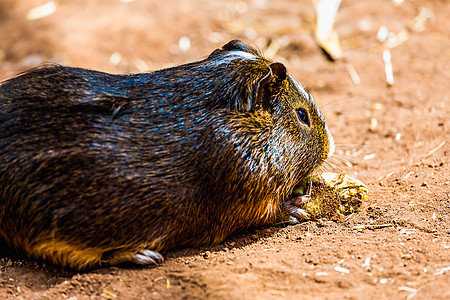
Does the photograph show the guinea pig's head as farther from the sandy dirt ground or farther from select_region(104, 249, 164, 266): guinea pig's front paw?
select_region(104, 249, 164, 266): guinea pig's front paw

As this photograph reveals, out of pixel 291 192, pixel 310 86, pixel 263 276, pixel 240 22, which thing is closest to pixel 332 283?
pixel 263 276

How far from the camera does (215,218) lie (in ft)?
13.6

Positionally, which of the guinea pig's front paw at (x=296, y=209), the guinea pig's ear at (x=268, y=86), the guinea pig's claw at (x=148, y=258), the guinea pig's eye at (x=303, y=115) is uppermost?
the guinea pig's ear at (x=268, y=86)

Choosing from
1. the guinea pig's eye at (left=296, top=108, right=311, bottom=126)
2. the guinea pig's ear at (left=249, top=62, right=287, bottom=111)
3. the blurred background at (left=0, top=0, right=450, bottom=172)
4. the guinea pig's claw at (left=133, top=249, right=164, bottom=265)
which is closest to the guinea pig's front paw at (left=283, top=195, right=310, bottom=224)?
the guinea pig's eye at (left=296, top=108, right=311, bottom=126)

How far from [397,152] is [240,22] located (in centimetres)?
480

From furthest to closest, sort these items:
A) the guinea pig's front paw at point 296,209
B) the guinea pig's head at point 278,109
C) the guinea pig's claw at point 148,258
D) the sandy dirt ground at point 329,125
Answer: the guinea pig's front paw at point 296,209, the guinea pig's head at point 278,109, the guinea pig's claw at point 148,258, the sandy dirt ground at point 329,125

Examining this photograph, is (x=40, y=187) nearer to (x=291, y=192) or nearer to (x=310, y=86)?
(x=291, y=192)

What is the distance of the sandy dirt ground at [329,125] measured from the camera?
3.52m

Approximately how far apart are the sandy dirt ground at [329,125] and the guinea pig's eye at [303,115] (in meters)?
0.92

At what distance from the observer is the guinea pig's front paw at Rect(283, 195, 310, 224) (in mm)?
4633

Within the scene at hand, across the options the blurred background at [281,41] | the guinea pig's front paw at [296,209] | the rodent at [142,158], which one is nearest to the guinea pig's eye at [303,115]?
the rodent at [142,158]

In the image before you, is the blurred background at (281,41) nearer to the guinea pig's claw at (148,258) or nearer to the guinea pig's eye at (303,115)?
the guinea pig's eye at (303,115)

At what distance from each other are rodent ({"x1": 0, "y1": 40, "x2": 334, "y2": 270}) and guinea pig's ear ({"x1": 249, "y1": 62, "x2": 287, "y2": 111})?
11 millimetres

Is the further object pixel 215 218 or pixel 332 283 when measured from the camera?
pixel 215 218
